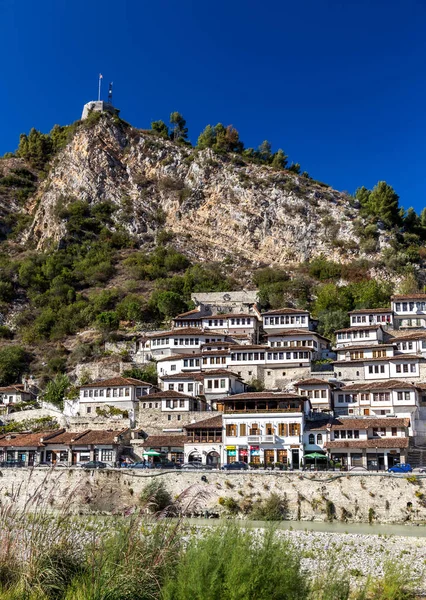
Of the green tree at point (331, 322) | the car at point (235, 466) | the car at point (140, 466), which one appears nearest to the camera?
the car at point (235, 466)

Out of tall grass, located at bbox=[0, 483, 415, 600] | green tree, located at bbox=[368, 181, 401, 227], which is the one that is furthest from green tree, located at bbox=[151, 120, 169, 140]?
tall grass, located at bbox=[0, 483, 415, 600]

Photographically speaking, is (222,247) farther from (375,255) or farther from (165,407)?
(165,407)

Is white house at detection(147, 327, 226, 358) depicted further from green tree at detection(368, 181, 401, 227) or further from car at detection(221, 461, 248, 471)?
green tree at detection(368, 181, 401, 227)

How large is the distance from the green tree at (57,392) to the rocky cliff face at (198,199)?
1604 inches

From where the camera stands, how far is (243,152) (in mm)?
117000

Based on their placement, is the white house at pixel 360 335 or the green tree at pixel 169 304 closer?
the white house at pixel 360 335

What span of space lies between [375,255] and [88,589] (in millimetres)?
80251

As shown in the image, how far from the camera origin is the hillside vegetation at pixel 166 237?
79.1 meters

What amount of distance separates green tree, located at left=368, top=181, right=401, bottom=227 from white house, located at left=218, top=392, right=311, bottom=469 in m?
57.0

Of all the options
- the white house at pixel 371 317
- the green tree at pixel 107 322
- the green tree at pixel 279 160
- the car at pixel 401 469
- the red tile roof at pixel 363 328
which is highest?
the green tree at pixel 279 160

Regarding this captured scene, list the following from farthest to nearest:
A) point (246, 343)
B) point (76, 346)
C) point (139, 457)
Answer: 1. point (76, 346)
2. point (246, 343)
3. point (139, 457)

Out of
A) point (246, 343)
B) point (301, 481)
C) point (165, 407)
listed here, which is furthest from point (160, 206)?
point (301, 481)

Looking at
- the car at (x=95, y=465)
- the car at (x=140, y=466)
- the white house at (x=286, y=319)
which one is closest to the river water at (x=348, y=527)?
the car at (x=140, y=466)

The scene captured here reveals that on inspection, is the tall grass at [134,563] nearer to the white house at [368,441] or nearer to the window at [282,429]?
the white house at [368,441]
